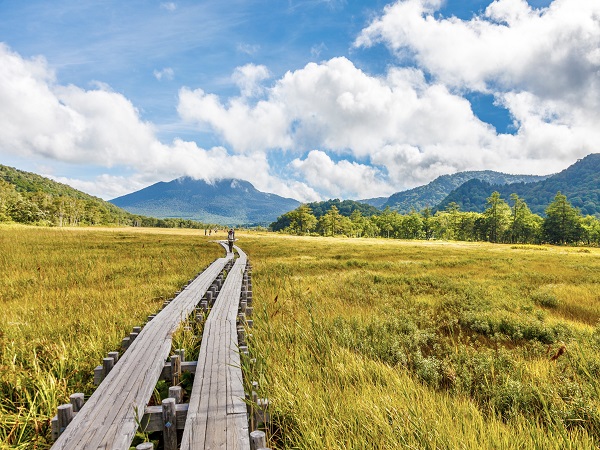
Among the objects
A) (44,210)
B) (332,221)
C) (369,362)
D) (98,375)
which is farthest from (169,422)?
(44,210)

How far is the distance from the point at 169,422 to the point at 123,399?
741 mm

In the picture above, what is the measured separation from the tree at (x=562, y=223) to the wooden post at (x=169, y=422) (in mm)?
103459

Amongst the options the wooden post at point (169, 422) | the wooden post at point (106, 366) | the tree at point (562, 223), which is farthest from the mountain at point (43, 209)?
the tree at point (562, 223)

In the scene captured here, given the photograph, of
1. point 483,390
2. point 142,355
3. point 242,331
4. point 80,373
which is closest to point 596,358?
point 483,390

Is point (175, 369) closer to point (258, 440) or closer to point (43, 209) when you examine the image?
point (258, 440)

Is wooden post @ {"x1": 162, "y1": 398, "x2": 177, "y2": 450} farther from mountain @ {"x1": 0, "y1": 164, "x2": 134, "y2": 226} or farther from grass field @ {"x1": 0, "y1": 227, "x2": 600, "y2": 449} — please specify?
mountain @ {"x1": 0, "y1": 164, "x2": 134, "y2": 226}

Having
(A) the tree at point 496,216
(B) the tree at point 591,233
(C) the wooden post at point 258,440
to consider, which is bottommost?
(B) the tree at point 591,233

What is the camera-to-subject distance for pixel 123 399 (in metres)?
3.28

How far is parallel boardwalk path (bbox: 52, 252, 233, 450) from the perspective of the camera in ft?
8.70

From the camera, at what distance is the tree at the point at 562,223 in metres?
79.5

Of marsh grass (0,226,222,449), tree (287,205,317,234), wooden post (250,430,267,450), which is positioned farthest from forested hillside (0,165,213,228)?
wooden post (250,430,267,450)

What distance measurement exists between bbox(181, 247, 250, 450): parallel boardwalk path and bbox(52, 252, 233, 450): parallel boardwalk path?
0.18 m

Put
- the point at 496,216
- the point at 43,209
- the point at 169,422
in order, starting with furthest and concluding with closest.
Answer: the point at 43,209
the point at 496,216
the point at 169,422

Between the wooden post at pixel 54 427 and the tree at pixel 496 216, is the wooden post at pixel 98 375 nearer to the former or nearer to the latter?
the wooden post at pixel 54 427
